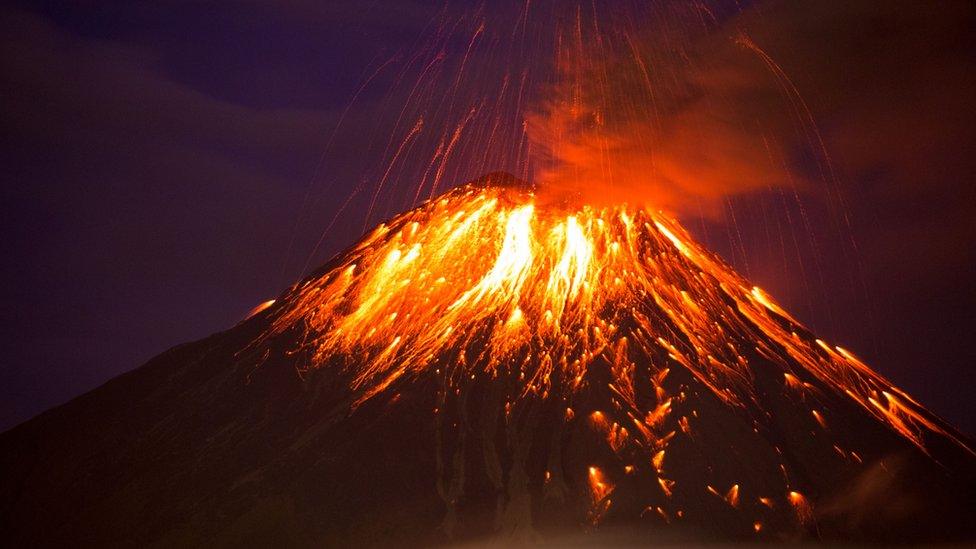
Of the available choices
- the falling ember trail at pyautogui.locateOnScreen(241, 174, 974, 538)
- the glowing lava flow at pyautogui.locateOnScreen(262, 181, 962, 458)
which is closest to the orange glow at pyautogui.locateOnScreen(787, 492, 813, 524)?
the falling ember trail at pyautogui.locateOnScreen(241, 174, 974, 538)

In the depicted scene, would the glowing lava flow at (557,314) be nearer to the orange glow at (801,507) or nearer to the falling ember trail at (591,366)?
the falling ember trail at (591,366)

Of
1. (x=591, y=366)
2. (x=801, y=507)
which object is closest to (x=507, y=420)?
(x=591, y=366)

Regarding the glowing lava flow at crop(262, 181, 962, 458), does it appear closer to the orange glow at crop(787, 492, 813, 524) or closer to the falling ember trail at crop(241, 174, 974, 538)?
the falling ember trail at crop(241, 174, 974, 538)

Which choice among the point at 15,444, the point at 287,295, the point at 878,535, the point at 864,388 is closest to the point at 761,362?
the point at 864,388

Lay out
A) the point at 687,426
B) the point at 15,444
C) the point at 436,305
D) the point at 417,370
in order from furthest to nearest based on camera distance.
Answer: the point at 15,444 < the point at 436,305 < the point at 417,370 < the point at 687,426

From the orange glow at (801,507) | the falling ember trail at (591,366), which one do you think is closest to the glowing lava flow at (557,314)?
the falling ember trail at (591,366)

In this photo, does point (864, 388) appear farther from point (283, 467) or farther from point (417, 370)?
point (283, 467)
